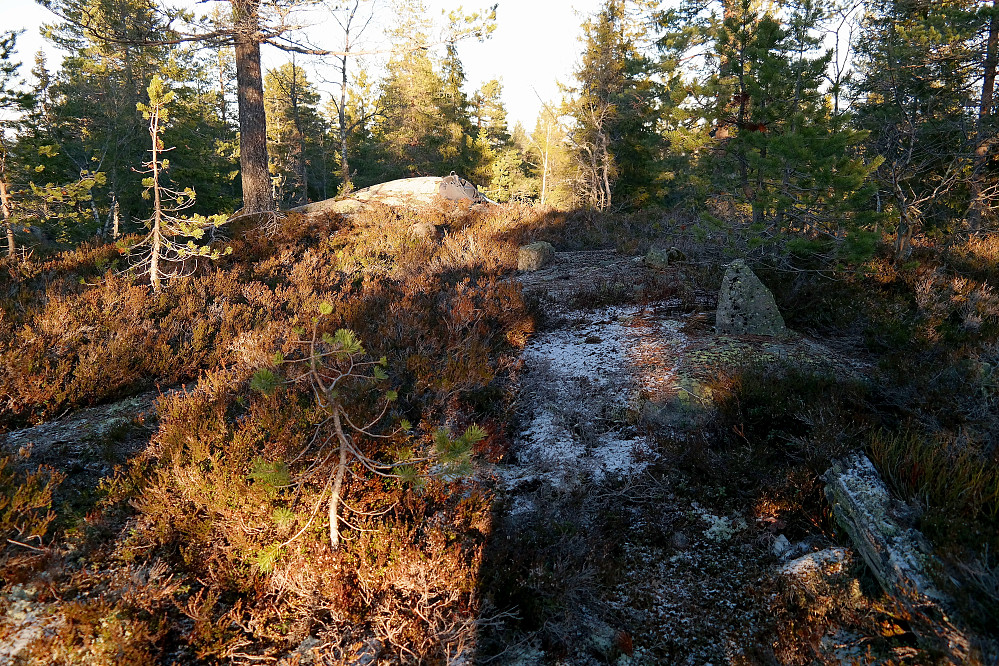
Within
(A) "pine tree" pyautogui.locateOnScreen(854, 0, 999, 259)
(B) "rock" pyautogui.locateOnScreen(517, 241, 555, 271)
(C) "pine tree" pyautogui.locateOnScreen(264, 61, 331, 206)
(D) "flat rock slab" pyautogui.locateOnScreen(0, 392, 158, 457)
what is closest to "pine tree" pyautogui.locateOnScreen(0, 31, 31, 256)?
(D) "flat rock slab" pyautogui.locateOnScreen(0, 392, 158, 457)

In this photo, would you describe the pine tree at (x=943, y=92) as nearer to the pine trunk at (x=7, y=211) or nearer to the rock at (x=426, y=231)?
the rock at (x=426, y=231)

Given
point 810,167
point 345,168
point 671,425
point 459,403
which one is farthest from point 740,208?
point 345,168

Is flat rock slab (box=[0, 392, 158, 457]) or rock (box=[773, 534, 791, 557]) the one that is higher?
flat rock slab (box=[0, 392, 158, 457])

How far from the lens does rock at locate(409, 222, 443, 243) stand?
11.0m

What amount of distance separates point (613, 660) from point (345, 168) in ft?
63.3

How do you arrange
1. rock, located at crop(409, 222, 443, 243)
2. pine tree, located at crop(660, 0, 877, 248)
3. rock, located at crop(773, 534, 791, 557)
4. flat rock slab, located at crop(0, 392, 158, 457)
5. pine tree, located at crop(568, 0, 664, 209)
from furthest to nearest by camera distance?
pine tree, located at crop(568, 0, 664, 209) → rock, located at crop(409, 222, 443, 243) → pine tree, located at crop(660, 0, 877, 248) → flat rock slab, located at crop(0, 392, 158, 457) → rock, located at crop(773, 534, 791, 557)

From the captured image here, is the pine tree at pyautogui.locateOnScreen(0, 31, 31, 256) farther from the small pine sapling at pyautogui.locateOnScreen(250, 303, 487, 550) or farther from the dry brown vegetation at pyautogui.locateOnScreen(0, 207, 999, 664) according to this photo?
the small pine sapling at pyautogui.locateOnScreen(250, 303, 487, 550)

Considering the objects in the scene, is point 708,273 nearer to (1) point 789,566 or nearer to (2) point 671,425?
(2) point 671,425

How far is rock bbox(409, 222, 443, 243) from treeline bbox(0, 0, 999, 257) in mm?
3702

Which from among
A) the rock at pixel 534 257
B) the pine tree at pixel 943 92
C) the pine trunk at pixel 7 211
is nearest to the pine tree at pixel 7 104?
the pine trunk at pixel 7 211

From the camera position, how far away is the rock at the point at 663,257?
8367mm

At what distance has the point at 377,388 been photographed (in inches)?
160

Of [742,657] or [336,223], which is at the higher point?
[336,223]

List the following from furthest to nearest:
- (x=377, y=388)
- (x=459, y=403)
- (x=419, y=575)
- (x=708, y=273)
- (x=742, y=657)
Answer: (x=708, y=273) → (x=459, y=403) → (x=377, y=388) → (x=419, y=575) → (x=742, y=657)
